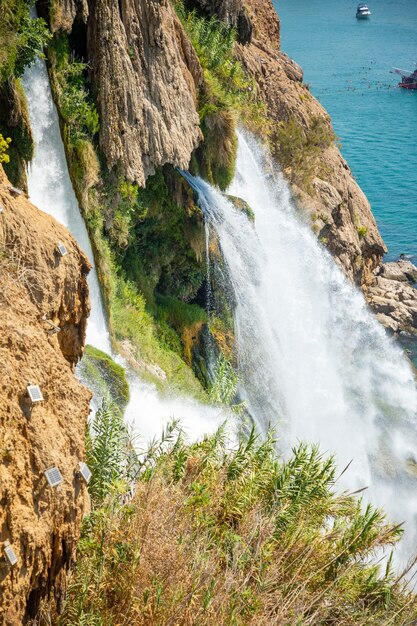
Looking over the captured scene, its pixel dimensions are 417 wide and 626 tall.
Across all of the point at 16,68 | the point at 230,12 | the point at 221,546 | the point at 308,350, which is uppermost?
the point at 230,12

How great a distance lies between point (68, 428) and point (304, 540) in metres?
3.39

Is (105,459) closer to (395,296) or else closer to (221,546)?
(221,546)

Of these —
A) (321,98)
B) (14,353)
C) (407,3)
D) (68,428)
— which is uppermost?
(407,3)

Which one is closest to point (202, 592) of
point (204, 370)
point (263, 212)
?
point (204, 370)

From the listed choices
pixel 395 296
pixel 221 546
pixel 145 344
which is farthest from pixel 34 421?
pixel 395 296

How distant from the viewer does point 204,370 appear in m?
18.7

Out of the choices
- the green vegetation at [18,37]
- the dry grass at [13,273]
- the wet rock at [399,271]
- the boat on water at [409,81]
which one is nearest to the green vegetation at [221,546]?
the dry grass at [13,273]

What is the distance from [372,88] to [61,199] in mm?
55752

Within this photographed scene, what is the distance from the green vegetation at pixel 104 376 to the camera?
474 inches

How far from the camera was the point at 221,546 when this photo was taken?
8602mm

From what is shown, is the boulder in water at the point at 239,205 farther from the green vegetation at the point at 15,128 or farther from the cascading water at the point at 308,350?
the green vegetation at the point at 15,128

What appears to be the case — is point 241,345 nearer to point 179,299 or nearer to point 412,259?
point 179,299

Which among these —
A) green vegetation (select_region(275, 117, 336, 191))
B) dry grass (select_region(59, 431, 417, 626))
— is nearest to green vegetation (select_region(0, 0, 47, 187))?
dry grass (select_region(59, 431, 417, 626))

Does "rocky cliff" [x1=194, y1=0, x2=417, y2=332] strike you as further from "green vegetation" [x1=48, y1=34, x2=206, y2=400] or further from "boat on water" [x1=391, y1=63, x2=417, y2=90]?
"boat on water" [x1=391, y1=63, x2=417, y2=90]
